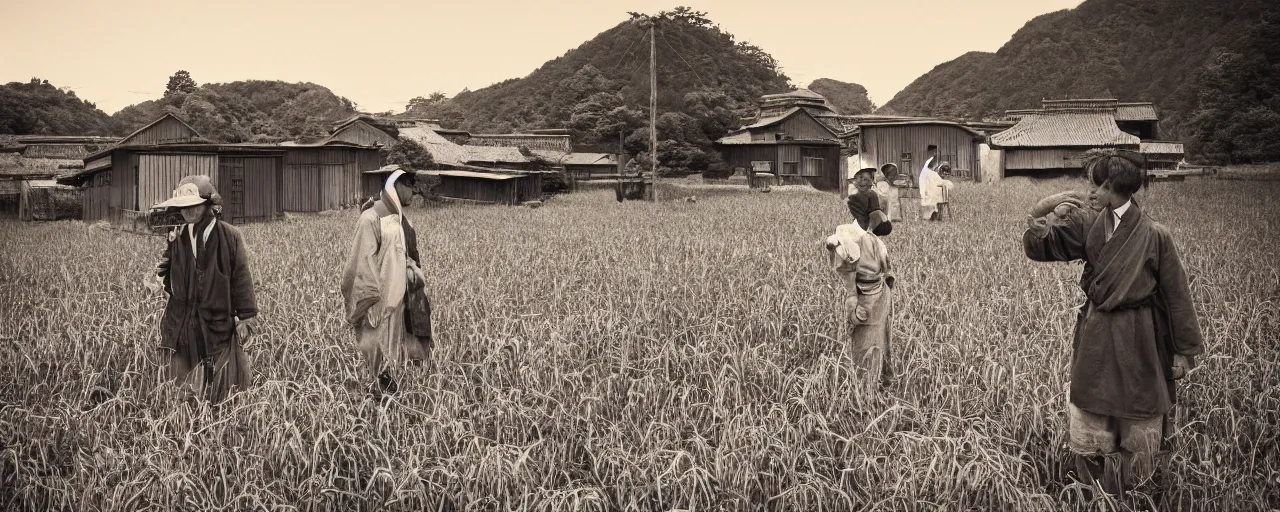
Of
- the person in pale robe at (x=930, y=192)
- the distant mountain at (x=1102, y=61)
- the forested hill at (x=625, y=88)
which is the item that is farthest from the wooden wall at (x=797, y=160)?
the person in pale robe at (x=930, y=192)

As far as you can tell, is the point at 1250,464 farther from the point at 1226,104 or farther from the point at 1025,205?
the point at 1226,104

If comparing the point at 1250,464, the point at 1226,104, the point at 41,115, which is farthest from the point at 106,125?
the point at 1226,104

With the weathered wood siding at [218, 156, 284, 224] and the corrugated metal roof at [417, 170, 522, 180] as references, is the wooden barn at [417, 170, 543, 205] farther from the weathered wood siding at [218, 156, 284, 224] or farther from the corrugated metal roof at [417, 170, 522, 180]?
the weathered wood siding at [218, 156, 284, 224]

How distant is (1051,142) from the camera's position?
114 feet

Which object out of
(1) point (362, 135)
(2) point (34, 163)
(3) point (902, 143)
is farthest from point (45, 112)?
(3) point (902, 143)

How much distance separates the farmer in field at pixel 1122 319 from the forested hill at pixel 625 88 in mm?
35536

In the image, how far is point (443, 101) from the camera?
7119 centimetres

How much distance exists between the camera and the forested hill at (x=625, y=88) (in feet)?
135

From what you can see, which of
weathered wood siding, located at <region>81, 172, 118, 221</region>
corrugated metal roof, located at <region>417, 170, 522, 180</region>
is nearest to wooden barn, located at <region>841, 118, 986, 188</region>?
corrugated metal roof, located at <region>417, 170, 522, 180</region>

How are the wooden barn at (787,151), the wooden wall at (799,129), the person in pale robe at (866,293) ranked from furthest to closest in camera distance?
the wooden wall at (799,129) < the wooden barn at (787,151) < the person in pale robe at (866,293)

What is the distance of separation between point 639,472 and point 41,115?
1305 inches

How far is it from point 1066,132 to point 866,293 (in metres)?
36.0

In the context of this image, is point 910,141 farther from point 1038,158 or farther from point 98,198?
point 98,198

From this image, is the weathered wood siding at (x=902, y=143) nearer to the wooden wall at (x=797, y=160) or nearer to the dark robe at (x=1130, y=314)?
the wooden wall at (x=797, y=160)
